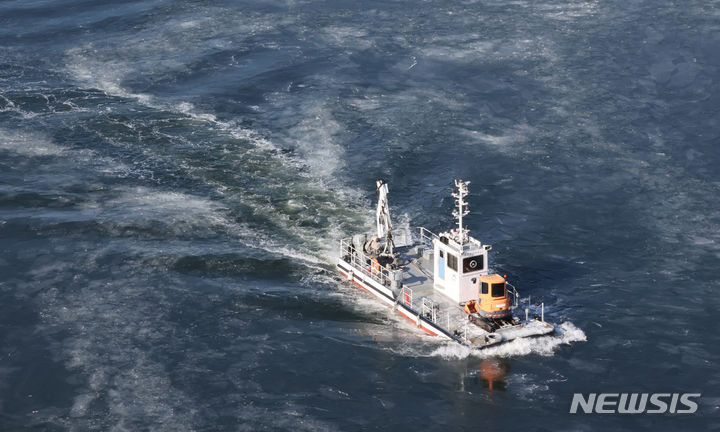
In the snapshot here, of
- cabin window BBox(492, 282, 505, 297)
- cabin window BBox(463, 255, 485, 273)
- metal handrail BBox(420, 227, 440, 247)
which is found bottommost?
cabin window BBox(492, 282, 505, 297)

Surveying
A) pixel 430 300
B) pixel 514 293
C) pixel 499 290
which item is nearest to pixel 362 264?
pixel 430 300

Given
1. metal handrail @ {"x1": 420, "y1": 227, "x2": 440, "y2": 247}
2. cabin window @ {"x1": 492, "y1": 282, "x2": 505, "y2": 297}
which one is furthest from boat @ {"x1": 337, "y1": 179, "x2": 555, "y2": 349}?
metal handrail @ {"x1": 420, "y1": 227, "x2": 440, "y2": 247}

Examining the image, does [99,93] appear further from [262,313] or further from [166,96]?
[262,313]

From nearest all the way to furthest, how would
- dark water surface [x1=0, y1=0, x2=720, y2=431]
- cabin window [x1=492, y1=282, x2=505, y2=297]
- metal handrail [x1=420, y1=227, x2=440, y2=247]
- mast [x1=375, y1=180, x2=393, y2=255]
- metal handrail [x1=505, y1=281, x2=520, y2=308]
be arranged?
dark water surface [x1=0, y1=0, x2=720, y2=431]
cabin window [x1=492, y1=282, x2=505, y2=297]
metal handrail [x1=505, y1=281, x2=520, y2=308]
mast [x1=375, y1=180, x2=393, y2=255]
metal handrail [x1=420, y1=227, x2=440, y2=247]

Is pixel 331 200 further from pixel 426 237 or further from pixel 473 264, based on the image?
pixel 473 264

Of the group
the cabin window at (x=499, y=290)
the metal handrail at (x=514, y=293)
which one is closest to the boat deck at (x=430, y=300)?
the cabin window at (x=499, y=290)

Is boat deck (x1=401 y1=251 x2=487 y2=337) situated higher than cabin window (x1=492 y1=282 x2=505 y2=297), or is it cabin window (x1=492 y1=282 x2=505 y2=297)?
cabin window (x1=492 y1=282 x2=505 y2=297)

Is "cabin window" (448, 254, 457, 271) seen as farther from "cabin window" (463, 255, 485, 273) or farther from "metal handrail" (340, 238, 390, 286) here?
"metal handrail" (340, 238, 390, 286)
